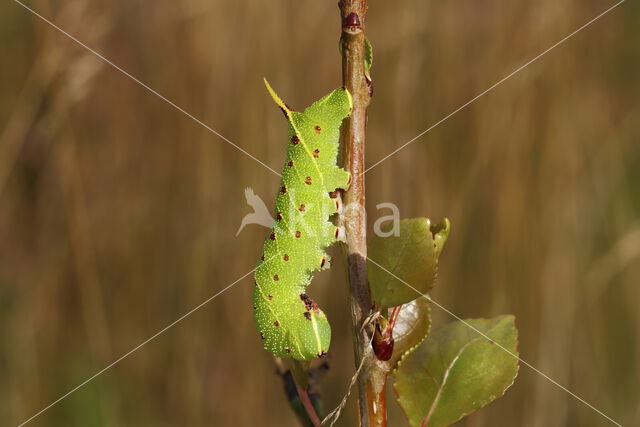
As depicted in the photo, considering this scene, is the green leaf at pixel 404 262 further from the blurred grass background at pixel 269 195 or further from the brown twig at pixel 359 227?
the blurred grass background at pixel 269 195

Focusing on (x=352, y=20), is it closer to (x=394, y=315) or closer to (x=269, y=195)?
(x=394, y=315)

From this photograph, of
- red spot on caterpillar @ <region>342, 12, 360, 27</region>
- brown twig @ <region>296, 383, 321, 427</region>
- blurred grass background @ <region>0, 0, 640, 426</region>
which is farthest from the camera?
blurred grass background @ <region>0, 0, 640, 426</region>

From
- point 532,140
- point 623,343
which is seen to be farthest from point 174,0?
point 623,343

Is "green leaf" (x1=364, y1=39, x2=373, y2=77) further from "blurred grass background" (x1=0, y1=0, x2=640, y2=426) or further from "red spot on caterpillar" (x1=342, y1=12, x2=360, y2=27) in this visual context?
"blurred grass background" (x1=0, y1=0, x2=640, y2=426)

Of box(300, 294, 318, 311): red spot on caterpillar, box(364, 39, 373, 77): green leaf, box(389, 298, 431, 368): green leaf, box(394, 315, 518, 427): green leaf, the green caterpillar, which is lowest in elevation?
box(394, 315, 518, 427): green leaf

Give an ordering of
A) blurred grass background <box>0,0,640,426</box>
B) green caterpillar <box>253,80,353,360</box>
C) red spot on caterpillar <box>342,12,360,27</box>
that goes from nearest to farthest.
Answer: red spot on caterpillar <box>342,12,360,27</box>, green caterpillar <box>253,80,353,360</box>, blurred grass background <box>0,0,640,426</box>

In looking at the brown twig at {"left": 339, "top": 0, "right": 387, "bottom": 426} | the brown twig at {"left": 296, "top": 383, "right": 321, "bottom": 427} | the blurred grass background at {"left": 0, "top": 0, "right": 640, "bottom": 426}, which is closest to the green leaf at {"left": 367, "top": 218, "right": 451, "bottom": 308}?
the brown twig at {"left": 339, "top": 0, "right": 387, "bottom": 426}

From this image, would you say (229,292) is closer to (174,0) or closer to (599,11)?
(174,0)
